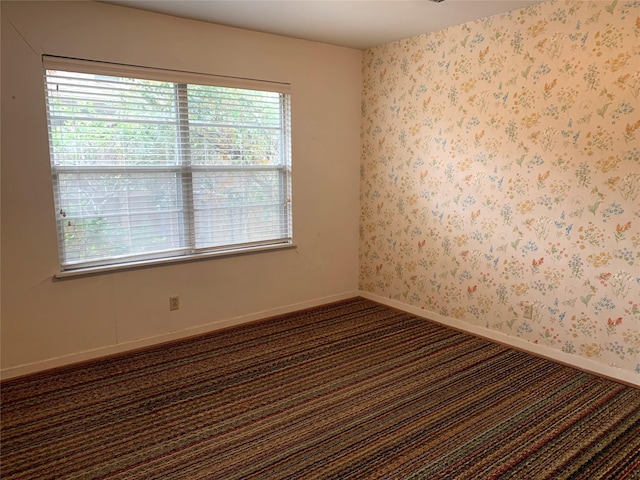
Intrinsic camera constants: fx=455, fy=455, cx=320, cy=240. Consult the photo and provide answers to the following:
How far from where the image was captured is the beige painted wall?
274cm

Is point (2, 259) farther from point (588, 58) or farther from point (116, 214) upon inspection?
point (588, 58)

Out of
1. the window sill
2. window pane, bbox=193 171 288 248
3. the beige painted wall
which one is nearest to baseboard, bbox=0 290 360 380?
the beige painted wall

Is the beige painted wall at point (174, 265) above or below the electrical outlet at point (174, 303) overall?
above

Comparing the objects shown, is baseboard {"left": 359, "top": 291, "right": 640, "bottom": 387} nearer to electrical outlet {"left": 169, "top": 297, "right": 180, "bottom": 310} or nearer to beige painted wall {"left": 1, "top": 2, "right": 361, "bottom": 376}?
beige painted wall {"left": 1, "top": 2, "right": 361, "bottom": 376}

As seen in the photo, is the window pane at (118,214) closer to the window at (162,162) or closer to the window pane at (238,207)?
the window at (162,162)

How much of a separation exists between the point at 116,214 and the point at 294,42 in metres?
1.98

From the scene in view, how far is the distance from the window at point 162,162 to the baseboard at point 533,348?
1379 mm

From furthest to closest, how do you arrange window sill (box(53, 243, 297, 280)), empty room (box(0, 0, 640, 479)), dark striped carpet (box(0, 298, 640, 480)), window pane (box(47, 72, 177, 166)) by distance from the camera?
window sill (box(53, 243, 297, 280))
window pane (box(47, 72, 177, 166))
empty room (box(0, 0, 640, 479))
dark striped carpet (box(0, 298, 640, 480))

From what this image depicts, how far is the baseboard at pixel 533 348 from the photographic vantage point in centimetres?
280

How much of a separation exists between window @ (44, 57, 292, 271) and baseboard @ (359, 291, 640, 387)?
1379mm

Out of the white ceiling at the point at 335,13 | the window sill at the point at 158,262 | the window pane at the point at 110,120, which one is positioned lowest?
the window sill at the point at 158,262

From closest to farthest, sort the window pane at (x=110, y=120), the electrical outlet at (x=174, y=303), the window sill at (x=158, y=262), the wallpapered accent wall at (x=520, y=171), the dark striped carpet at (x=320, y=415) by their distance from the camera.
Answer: the dark striped carpet at (x=320, y=415), the wallpapered accent wall at (x=520, y=171), the window pane at (x=110, y=120), the window sill at (x=158, y=262), the electrical outlet at (x=174, y=303)

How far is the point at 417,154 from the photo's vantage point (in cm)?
384

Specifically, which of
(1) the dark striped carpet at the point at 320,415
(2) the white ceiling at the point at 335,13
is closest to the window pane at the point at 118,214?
(1) the dark striped carpet at the point at 320,415
